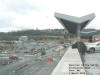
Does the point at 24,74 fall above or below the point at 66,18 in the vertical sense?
below

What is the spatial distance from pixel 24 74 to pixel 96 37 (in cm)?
2275

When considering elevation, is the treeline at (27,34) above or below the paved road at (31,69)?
above

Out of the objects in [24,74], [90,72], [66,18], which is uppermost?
[66,18]

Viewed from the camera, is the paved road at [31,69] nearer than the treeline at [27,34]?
Yes

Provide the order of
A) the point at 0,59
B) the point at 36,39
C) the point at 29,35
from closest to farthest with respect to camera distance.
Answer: the point at 0,59 < the point at 29,35 < the point at 36,39

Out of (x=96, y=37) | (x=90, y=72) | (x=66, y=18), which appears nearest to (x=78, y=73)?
(x=90, y=72)

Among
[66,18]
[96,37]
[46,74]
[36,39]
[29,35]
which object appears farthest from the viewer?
[36,39]

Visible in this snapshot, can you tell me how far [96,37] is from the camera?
1623 inches

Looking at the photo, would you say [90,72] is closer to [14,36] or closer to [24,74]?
[24,74]

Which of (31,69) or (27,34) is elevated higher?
(27,34)

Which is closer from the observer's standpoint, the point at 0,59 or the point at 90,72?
the point at 90,72

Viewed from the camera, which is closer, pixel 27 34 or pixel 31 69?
pixel 31 69

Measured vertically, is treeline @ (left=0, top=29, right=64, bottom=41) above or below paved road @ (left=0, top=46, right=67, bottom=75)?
above

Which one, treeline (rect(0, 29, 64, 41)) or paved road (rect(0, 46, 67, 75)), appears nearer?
paved road (rect(0, 46, 67, 75))
